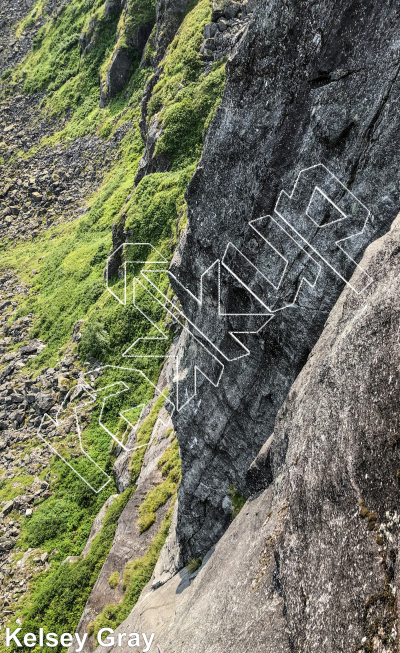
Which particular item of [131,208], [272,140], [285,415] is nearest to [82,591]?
[285,415]

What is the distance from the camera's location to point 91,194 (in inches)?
2534

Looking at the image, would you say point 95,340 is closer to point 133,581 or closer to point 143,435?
point 143,435

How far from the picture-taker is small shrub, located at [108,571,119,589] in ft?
73.2

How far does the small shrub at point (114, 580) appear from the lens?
2230 cm

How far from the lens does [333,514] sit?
7.33 metres

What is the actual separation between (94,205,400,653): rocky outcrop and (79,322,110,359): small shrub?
28.1 m

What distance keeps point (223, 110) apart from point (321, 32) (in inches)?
126

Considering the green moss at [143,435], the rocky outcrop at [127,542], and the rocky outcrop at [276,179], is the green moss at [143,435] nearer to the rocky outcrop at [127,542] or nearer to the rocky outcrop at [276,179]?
the rocky outcrop at [127,542]

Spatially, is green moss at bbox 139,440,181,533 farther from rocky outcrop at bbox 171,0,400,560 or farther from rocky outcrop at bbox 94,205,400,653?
rocky outcrop at bbox 94,205,400,653

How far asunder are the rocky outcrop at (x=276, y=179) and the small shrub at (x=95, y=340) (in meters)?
22.7

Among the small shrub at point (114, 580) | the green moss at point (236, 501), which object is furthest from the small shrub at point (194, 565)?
the small shrub at point (114, 580)

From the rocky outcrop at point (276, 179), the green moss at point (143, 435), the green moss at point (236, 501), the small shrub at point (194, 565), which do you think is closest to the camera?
the rocky outcrop at point (276, 179)

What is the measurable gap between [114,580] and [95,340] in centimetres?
1977

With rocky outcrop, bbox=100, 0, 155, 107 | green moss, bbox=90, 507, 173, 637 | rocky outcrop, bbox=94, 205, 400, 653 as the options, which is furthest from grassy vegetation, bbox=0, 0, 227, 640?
rocky outcrop, bbox=94, 205, 400, 653
